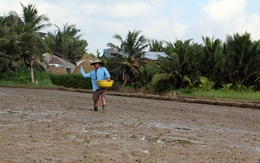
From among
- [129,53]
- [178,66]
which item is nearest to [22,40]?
[129,53]

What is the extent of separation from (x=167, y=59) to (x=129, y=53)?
19.7 feet

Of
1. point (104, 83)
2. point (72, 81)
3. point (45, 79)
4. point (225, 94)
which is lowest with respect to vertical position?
point (225, 94)

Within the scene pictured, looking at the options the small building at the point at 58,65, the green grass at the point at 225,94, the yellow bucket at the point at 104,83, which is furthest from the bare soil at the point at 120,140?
the small building at the point at 58,65

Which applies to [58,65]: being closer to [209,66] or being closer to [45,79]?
[45,79]

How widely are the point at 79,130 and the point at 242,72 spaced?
16.6 metres

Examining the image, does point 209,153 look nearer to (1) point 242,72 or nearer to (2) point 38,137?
(2) point 38,137

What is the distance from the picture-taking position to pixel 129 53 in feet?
99.8

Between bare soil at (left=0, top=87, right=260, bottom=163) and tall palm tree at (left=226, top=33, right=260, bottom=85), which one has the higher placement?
tall palm tree at (left=226, top=33, right=260, bottom=85)

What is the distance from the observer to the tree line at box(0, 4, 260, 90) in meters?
22.0

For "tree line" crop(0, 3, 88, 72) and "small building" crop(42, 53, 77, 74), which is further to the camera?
"small building" crop(42, 53, 77, 74)

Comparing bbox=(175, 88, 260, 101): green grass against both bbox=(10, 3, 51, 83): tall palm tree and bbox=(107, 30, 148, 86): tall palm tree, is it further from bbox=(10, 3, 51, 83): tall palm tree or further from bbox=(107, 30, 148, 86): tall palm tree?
bbox=(10, 3, 51, 83): tall palm tree

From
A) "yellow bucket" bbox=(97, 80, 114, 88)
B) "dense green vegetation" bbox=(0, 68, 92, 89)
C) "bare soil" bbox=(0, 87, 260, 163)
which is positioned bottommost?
"bare soil" bbox=(0, 87, 260, 163)

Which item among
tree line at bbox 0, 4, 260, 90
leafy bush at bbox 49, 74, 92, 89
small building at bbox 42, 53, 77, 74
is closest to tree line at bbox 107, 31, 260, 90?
tree line at bbox 0, 4, 260, 90

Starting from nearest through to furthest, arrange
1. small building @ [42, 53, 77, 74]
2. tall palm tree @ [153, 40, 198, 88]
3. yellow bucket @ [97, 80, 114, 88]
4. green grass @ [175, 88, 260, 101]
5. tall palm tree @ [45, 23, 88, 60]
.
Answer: yellow bucket @ [97, 80, 114, 88] → green grass @ [175, 88, 260, 101] → tall palm tree @ [153, 40, 198, 88] → small building @ [42, 53, 77, 74] → tall palm tree @ [45, 23, 88, 60]
